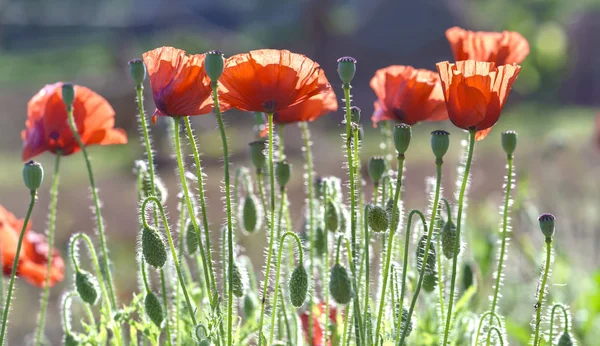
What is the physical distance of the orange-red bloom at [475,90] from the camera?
147 centimetres

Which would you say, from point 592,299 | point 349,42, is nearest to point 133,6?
point 349,42

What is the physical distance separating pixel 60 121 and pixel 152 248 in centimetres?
59

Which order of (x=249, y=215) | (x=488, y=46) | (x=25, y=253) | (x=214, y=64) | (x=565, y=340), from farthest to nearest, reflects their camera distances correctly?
1. (x=25, y=253)
2. (x=488, y=46)
3. (x=249, y=215)
4. (x=565, y=340)
5. (x=214, y=64)

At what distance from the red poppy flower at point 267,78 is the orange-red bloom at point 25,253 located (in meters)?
0.88

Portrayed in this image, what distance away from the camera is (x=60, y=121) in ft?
6.37

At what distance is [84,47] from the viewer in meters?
19.8

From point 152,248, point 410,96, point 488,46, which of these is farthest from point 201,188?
point 488,46

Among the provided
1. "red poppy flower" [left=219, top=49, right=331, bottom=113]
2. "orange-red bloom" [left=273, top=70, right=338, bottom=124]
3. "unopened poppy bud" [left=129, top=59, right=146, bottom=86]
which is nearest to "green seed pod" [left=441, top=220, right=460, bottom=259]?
"red poppy flower" [left=219, top=49, right=331, bottom=113]

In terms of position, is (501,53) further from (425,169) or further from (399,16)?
(399,16)

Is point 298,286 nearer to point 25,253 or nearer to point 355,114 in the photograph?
point 355,114

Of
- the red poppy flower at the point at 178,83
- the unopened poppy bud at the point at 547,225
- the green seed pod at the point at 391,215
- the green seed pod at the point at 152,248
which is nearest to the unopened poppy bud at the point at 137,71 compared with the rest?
the red poppy flower at the point at 178,83

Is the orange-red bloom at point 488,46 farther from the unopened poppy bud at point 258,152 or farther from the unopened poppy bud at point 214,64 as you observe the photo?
the unopened poppy bud at point 214,64

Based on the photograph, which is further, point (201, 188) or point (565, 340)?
point (565, 340)

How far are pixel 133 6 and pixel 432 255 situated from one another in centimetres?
2176
